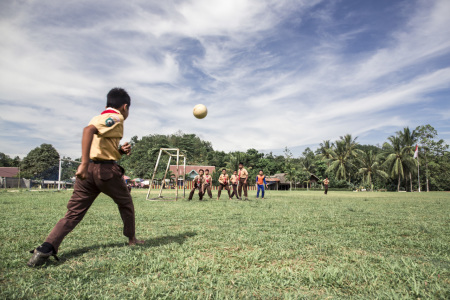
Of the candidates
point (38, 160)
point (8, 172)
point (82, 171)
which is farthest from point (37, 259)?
point (8, 172)

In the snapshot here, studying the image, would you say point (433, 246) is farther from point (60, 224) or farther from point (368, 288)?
point (60, 224)

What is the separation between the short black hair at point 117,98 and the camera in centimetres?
385

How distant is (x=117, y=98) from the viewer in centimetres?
389

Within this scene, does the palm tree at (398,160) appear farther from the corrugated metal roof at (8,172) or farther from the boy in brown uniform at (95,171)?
the corrugated metal roof at (8,172)

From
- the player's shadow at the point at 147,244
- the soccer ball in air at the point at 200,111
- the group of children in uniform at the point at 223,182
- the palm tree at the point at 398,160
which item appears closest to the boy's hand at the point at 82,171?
the player's shadow at the point at 147,244

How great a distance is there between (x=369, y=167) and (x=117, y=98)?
69.2m

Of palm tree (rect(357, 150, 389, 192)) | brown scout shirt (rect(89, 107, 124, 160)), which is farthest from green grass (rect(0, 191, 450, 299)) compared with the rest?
palm tree (rect(357, 150, 389, 192))

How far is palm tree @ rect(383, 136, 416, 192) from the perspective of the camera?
187ft

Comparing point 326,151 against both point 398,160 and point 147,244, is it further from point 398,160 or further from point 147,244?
point 147,244

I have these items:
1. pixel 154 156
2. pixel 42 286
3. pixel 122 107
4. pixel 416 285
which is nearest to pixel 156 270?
pixel 42 286

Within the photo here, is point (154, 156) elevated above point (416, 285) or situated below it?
above

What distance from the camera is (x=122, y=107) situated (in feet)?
12.8

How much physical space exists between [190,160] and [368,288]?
73.7 m

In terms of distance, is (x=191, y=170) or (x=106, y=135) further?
(x=191, y=170)
